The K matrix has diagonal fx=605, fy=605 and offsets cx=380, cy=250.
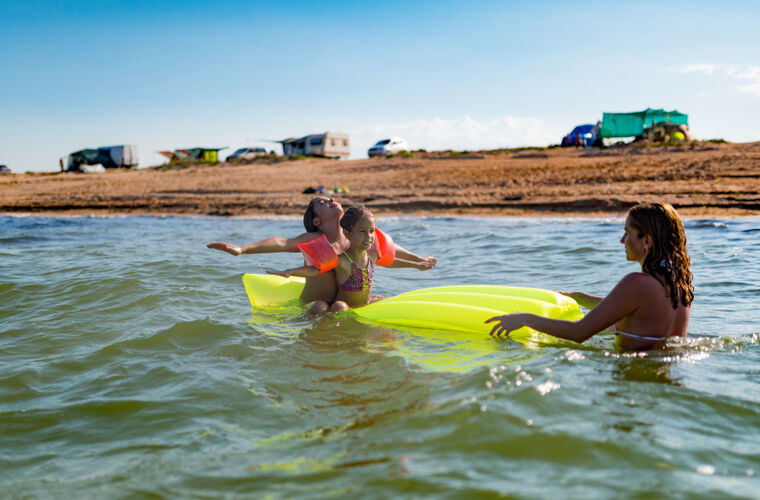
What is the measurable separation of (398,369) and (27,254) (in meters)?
8.19

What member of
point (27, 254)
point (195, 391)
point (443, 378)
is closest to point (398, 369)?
point (443, 378)

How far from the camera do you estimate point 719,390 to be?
3008 mm

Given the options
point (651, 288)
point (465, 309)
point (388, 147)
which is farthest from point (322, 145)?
point (651, 288)

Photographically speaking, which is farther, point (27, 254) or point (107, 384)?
point (27, 254)

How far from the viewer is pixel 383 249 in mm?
5168

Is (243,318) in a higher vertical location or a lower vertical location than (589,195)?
lower

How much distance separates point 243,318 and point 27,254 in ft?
20.0

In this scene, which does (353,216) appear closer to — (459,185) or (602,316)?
(602,316)

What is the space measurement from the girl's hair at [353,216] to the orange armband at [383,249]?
50 centimetres

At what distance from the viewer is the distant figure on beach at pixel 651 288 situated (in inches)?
124

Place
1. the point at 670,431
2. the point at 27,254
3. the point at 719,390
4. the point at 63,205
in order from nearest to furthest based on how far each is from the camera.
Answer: the point at 670,431 → the point at 719,390 → the point at 27,254 → the point at 63,205

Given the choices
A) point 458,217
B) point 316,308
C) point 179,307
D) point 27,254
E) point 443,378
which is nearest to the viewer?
point 443,378

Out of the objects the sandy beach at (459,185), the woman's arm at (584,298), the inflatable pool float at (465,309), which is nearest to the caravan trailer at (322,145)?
the sandy beach at (459,185)

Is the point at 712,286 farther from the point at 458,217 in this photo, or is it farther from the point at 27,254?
the point at 27,254
